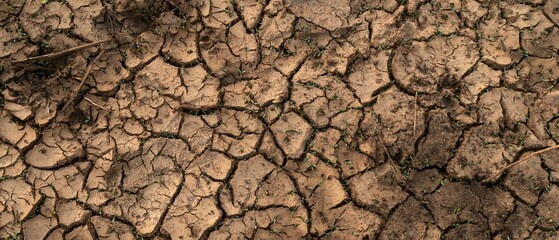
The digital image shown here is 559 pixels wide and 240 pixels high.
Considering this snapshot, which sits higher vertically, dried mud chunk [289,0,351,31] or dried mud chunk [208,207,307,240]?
dried mud chunk [289,0,351,31]

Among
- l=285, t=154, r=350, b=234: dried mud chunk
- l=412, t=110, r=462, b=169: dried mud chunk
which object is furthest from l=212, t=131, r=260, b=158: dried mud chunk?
l=412, t=110, r=462, b=169: dried mud chunk

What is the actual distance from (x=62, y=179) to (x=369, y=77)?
193cm

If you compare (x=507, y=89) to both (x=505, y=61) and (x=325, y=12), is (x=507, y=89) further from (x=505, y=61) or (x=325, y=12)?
(x=325, y=12)

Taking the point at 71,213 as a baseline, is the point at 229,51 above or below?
above

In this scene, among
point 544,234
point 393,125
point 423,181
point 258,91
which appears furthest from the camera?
point 258,91

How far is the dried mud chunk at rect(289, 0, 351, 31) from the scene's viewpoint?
10.3 ft

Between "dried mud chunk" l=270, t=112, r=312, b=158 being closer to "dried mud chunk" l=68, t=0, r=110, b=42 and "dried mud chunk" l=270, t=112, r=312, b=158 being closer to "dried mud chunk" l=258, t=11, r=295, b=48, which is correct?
"dried mud chunk" l=258, t=11, r=295, b=48

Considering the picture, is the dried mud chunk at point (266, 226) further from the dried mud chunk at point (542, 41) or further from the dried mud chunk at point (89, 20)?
the dried mud chunk at point (542, 41)

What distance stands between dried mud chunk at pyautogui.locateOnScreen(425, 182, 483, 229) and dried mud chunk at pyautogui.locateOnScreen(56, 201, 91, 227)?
1964 mm

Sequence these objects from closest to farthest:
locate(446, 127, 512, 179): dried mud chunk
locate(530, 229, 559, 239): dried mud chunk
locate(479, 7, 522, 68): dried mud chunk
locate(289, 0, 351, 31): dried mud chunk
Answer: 1. locate(530, 229, 559, 239): dried mud chunk
2. locate(446, 127, 512, 179): dried mud chunk
3. locate(479, 7, 522, 68): dried mud chunk
4. locate(289, 0, 351, 31): dried mud chunk

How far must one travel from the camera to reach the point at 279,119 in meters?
2.96

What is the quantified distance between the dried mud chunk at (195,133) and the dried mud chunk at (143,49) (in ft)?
1.53

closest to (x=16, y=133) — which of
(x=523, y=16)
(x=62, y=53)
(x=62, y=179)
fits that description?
(x=62, y=179)

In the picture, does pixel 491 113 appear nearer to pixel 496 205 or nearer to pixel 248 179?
pixel 496 205
